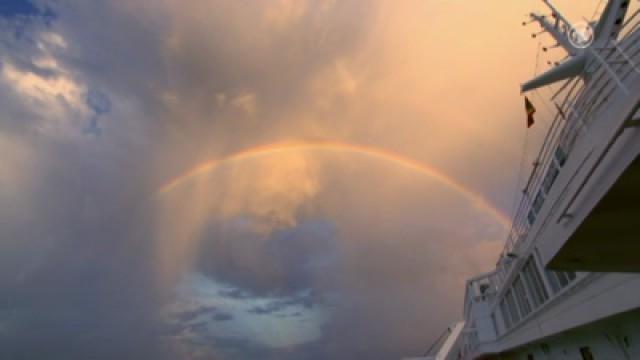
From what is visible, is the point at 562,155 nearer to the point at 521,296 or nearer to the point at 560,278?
the point at 560,278

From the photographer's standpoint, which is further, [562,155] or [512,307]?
[512,307]

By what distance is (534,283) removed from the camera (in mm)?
15938

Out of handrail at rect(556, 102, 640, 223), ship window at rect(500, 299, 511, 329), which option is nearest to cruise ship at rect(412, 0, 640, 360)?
handrail at rect(556, 102, 640, 223)

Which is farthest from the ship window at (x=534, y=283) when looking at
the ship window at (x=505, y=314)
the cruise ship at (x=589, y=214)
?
the ship window at (x=505, y=314)

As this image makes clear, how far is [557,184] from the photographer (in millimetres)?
6215

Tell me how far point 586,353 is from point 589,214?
470 inches

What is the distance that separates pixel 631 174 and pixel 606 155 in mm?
396

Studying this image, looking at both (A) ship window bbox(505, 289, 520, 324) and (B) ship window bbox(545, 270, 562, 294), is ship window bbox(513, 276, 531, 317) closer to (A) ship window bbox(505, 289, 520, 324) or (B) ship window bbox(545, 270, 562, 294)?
(A) ship window bbox(505, 289, 520, 324)

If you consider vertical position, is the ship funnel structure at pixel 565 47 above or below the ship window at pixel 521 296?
above

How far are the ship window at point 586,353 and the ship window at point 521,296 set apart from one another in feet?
10.6

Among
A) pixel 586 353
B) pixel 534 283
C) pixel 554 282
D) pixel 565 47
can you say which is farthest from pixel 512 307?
pixel 565 47

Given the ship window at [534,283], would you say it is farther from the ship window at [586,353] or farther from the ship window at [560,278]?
the ship window at [586,353]

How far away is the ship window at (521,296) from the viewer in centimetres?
1771

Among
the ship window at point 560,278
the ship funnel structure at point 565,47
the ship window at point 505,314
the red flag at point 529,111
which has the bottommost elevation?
the ship window at point 560,278
